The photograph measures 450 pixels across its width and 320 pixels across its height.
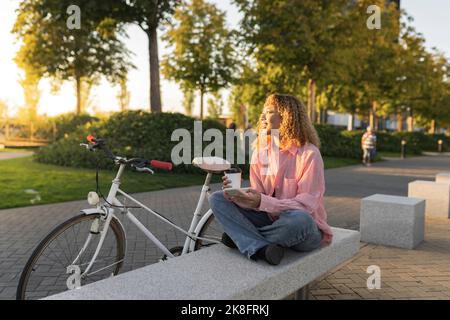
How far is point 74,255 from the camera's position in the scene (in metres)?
3.50

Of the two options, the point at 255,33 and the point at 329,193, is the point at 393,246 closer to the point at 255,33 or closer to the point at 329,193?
the point at 329,193

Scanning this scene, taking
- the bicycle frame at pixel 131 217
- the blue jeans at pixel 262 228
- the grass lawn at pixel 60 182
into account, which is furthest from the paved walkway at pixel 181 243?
the blue jeans at pixel 262 228

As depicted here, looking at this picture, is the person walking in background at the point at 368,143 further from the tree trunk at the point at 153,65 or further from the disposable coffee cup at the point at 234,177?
the disposable coffee cup at the point at 234,177

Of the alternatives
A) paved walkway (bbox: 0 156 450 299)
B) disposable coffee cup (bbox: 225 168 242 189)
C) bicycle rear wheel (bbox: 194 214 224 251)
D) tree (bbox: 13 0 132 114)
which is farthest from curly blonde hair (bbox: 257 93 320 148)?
tree (bbox: 13 0 132 114)

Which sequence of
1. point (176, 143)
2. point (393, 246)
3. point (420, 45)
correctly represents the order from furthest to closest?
point (420, 45) < point (176, 143) < point (393, 246)

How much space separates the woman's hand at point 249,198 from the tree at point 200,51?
1048 inches

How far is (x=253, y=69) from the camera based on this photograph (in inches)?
1133

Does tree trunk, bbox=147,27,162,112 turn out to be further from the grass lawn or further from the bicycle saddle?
the bicycle saddle

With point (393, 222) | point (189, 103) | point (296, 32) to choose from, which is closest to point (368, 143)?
point (296, 32)

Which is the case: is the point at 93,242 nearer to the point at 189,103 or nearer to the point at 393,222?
the point at 393,222

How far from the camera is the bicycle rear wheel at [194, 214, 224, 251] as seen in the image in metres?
3.96

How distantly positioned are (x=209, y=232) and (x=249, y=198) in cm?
100
